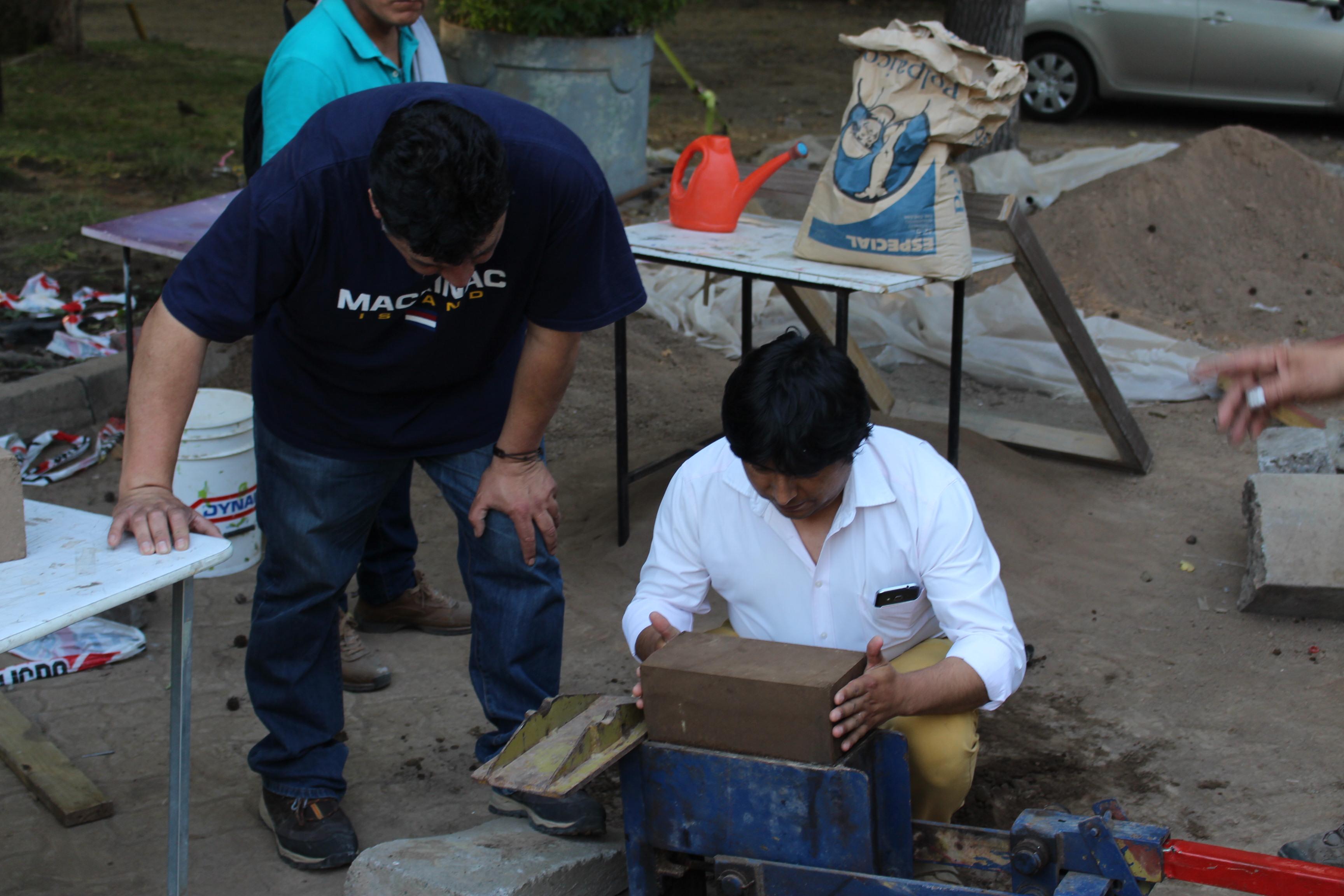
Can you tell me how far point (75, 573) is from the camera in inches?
75.9

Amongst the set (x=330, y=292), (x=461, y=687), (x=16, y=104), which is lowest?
(x=461, y=687)

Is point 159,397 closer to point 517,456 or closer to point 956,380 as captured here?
point 517,456

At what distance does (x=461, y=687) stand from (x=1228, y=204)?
18.1 ft

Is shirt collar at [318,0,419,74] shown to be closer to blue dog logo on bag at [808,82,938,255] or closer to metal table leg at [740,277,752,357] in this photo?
blue dog logo on bag at [808,82,938,255]

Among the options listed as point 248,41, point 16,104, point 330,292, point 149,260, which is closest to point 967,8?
point 149,260

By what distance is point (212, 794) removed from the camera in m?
2.90

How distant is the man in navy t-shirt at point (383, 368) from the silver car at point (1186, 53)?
8461mm

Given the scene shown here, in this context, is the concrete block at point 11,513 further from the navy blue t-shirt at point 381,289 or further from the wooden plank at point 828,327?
the wooden plank at point 828,327

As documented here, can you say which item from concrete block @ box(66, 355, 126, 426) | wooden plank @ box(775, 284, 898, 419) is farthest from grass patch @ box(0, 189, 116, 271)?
wooden plank @ box(775, 284, 898, 419)

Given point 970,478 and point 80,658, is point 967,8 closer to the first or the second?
point 970,478

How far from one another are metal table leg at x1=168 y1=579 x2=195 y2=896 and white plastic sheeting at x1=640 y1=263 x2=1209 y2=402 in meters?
3.65

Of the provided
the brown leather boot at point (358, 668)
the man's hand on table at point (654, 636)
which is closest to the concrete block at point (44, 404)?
the brown leather boot at point (358, 668)

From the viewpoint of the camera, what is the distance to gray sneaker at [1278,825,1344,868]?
229 centimetres

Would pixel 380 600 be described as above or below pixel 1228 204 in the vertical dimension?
below
